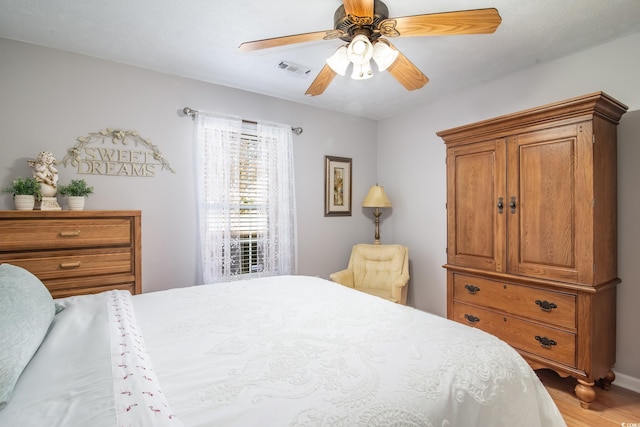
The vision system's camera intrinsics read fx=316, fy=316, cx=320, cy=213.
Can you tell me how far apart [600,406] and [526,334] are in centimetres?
56

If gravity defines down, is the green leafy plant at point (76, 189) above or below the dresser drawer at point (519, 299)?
above

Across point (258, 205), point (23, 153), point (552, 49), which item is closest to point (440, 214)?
point (552, 49)

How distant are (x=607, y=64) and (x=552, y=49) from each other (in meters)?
0.38

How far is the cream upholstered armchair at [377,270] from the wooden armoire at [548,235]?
2.66 feet

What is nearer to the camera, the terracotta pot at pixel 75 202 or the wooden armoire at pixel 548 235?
the wooden armoire at pixel 548 235

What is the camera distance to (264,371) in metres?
0.96

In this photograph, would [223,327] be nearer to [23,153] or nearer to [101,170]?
[101,170]

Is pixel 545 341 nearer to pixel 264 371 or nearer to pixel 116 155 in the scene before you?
pixel 264 371

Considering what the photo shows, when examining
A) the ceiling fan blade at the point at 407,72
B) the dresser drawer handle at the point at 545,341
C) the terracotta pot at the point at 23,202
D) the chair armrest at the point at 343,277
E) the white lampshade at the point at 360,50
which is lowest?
the dresser drawer handle at the point at 545,341

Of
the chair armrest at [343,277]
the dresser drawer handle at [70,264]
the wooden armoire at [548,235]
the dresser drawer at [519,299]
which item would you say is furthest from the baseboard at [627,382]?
the dresser drawer handle at [70,264]

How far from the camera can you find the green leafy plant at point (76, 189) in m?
2.29

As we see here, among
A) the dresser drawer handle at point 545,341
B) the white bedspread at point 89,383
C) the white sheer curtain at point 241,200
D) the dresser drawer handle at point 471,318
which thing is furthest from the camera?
the white sheer curtain at point 241,200

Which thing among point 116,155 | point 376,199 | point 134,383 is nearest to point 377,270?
point 376,199

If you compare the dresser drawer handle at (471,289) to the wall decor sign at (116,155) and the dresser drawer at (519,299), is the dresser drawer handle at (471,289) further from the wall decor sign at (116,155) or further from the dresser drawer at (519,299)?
the wall decor sign at (116,155)
